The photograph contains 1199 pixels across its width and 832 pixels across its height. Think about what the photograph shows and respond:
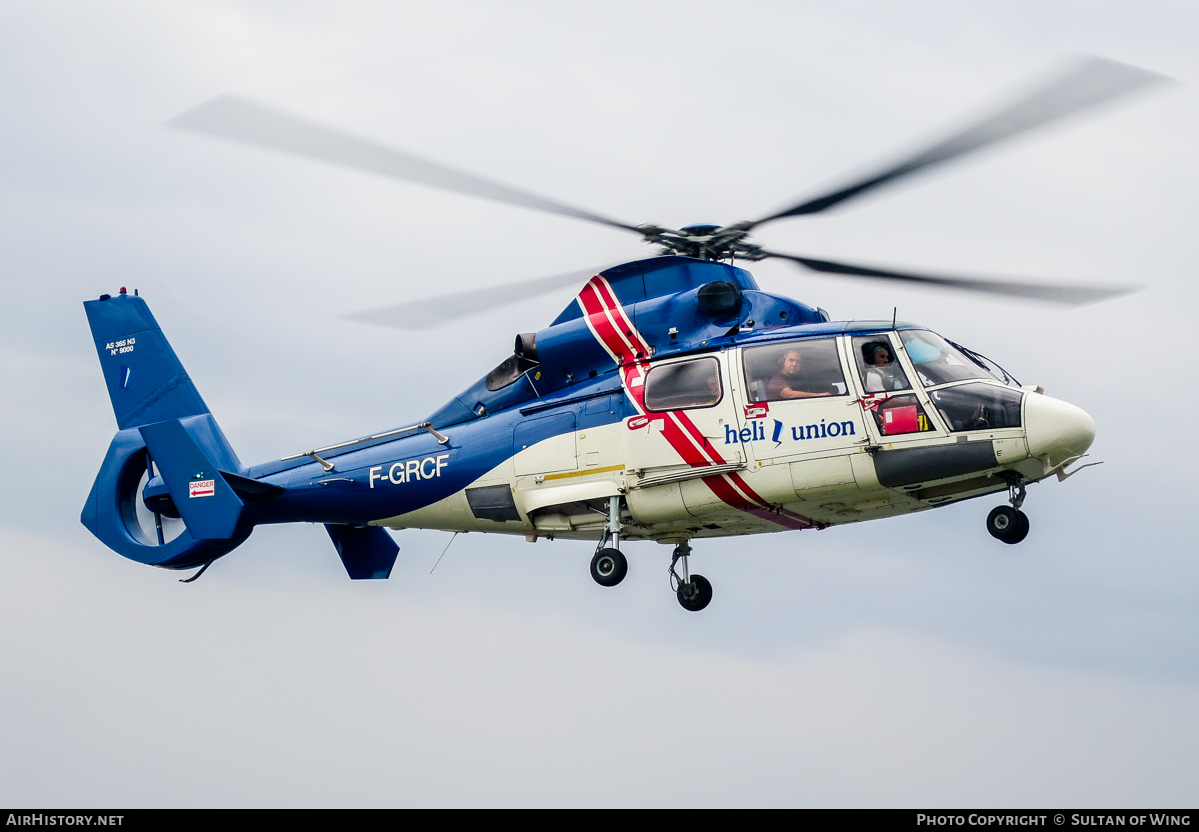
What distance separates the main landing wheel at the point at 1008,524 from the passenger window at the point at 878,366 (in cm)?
159

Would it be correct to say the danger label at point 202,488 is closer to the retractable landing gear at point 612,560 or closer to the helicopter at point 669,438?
the helicopter at point 669,438

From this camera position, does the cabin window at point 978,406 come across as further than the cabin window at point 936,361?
No

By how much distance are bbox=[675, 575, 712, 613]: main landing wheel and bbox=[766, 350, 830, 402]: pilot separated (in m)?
2.91

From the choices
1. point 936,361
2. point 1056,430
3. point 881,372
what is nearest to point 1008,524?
point 1056,430

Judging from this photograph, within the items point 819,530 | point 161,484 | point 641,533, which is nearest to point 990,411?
point 819,530

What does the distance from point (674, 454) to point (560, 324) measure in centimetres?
234

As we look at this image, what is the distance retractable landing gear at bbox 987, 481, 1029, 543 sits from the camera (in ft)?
48.9

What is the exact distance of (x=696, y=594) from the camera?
1734cm

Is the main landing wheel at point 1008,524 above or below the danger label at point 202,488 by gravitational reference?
below

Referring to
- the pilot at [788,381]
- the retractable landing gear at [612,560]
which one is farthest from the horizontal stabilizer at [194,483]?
the pilot at [788,381]

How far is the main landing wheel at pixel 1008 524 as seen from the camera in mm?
14883

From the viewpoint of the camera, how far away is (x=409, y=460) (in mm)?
17516

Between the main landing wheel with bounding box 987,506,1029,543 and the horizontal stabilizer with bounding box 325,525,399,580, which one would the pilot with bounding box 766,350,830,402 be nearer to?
the main landing wheel with bounding box 987,506,1029,543
